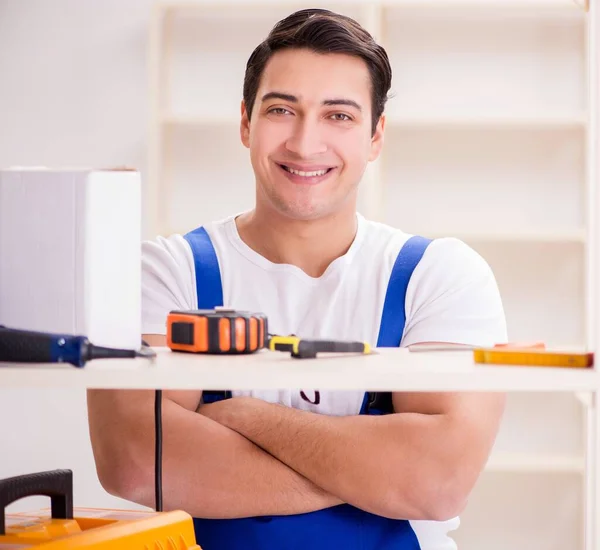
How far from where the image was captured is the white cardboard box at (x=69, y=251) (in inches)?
36.4

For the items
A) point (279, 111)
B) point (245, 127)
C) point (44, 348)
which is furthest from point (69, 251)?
point (245, 127)

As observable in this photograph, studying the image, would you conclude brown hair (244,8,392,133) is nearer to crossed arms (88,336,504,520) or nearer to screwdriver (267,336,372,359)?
crossed arms (88,336,504,520)

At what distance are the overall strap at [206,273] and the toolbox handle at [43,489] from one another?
63cm

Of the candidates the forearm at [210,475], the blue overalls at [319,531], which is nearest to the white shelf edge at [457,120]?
the blue overalls at [319,531]

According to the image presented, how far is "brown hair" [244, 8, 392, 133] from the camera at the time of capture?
1703 millimetres

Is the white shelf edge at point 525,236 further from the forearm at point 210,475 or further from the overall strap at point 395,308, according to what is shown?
the forearm at point 210,475

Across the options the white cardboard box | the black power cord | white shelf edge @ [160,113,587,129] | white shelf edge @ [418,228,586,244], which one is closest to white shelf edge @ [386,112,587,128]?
white shelf edge @ [160,113,587,129]

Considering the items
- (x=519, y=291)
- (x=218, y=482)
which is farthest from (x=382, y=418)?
(x=519, y=291)

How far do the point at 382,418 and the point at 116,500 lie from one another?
2.18m

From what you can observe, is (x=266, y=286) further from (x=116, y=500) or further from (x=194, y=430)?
(x=116, y=500)

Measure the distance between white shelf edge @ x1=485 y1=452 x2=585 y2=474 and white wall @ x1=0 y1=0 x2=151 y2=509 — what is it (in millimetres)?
1405

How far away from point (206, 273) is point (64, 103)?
2041 millimetres

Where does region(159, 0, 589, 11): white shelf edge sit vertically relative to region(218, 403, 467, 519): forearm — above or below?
above

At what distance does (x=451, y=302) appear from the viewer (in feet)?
5.04
